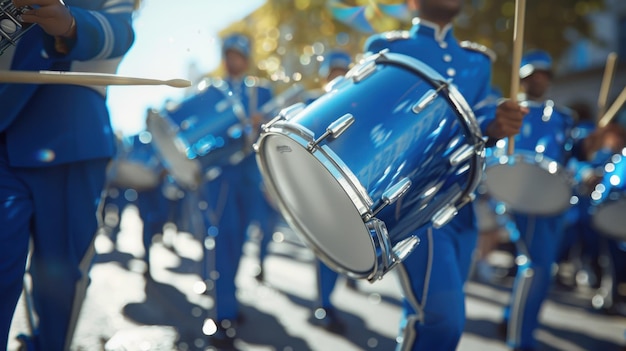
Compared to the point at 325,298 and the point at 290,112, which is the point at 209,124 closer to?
the point at 325,298

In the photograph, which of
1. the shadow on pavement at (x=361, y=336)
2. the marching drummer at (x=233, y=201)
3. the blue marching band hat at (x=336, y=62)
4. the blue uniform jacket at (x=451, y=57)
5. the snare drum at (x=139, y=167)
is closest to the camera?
the blue uniform jacket at (x=451, y=57)

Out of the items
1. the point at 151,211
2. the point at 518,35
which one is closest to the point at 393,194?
the point at 518,35

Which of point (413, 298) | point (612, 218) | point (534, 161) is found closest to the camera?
point (413, 298)

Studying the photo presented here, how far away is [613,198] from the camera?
3.42m

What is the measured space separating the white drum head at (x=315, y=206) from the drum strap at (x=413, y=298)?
301mm

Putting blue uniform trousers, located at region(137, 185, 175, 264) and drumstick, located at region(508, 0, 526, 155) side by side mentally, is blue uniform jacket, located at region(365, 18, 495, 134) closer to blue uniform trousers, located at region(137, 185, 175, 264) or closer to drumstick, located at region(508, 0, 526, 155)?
drumstick, located at region(508, 0, 526, 155)

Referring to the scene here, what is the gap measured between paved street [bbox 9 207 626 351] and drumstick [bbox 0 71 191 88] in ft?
5.18

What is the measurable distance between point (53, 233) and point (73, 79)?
0.87 metres

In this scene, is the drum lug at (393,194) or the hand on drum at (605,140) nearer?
the drum lug at (393,194)

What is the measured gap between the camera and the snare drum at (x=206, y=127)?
3.83m

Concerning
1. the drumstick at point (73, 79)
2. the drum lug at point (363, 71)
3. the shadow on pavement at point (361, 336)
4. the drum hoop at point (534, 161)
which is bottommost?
the shadow on pavement at point (361, 336)

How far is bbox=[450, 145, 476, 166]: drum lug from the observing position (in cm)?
190

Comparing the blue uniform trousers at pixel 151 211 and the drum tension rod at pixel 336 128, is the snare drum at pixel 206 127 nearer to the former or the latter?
the drum tension rod at pixel 336 128

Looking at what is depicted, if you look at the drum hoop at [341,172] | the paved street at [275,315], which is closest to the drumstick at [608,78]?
the paved street at [275,315]
